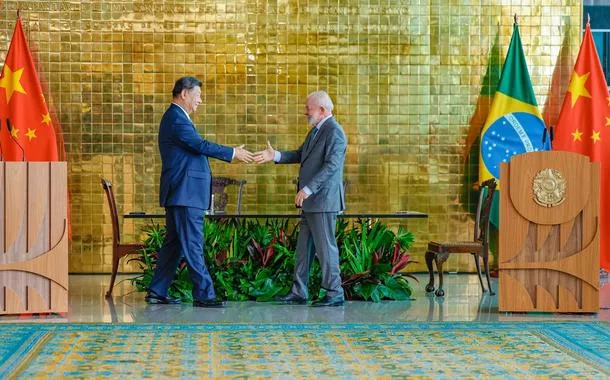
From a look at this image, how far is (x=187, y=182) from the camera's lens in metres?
7.77

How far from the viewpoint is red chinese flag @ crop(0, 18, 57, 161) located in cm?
1046

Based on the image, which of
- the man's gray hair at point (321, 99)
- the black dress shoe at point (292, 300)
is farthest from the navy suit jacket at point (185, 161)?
the black dress shoe at point (292, 300)

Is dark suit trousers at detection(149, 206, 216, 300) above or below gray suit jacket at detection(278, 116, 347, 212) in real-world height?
below

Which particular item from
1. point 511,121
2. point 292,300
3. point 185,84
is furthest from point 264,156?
point 511,121

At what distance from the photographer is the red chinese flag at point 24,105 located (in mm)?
10461

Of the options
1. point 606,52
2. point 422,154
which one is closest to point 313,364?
point 422,154

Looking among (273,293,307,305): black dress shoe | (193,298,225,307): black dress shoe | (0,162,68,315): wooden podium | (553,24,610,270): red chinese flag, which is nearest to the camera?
(0,162,68,315): wooden podium

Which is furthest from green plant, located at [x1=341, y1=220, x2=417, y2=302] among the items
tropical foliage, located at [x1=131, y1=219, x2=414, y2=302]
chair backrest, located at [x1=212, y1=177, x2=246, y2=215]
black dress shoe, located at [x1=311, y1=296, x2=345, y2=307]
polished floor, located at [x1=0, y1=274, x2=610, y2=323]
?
chair backrest, located at [x1=212, y1=177, x2=246, y2=215]

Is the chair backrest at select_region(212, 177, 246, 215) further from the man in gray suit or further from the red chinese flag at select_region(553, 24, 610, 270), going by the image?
the red chinese flag at select_region(553, 24, 610, 270)

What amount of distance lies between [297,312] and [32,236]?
1.80 meters

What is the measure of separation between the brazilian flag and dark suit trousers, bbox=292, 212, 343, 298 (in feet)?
10.5

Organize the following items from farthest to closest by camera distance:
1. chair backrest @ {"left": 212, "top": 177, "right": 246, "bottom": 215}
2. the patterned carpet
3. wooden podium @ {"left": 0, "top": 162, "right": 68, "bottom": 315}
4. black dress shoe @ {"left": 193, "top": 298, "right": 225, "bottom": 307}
A: chair backrest @ {"left": 212, "top": 177, "right": 246, "bottom": 215} → black dress shoe @ {"left": 193, "top": 298, "right": 225, "bottom": 307} → wooden podium @ {"left": 0, "top": 162, "right": 68, "bottom": 315} → the patterned carpet

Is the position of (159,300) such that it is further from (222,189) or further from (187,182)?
(222,189)

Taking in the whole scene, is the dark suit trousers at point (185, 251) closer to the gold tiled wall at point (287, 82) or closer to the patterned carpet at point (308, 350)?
the patterned carpet at point (308, 350)
